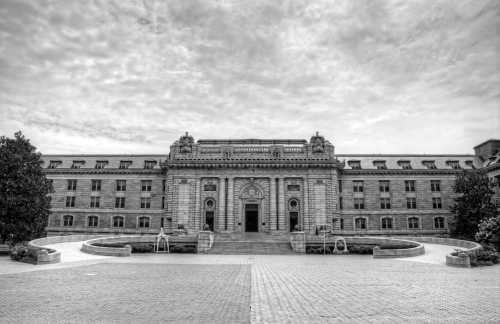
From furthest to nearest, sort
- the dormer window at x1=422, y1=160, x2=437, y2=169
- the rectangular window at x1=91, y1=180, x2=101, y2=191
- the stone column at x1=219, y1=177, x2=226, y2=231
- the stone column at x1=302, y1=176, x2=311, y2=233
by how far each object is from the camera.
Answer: the rectangular window at x1=91, y1=180, x2=101, y2=191 → the dormer window at x1=422, y1=160, x2=437, y2=169 → the stone column at x1=219, y1=177, x2=226, y2=231 → the stone column at x1=302, y1=176, x2=311, y2=233

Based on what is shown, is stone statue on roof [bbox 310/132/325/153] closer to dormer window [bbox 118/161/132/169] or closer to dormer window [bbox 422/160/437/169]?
dormer window [bbox 422/160/437/169]

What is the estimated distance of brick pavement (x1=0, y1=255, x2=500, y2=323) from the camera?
11.9 m

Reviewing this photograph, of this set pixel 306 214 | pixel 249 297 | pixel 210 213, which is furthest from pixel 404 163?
pixel 249 297

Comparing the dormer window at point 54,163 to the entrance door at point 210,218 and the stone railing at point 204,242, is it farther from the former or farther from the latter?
the stone railing at point 204,242

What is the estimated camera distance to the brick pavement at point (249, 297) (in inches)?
470

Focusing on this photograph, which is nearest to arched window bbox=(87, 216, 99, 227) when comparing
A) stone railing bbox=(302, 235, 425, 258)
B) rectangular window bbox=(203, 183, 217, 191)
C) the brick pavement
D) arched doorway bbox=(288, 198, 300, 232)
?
rectangular window bbox=(203, 183, 217, 191)

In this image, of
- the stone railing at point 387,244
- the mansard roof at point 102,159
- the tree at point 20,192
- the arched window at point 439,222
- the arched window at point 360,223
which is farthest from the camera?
the mansard roof at point 102,159

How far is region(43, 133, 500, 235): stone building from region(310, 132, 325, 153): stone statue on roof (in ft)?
0.55

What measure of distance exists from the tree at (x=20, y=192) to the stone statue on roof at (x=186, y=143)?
83.7 feet

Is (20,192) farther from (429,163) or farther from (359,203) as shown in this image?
(429,163)

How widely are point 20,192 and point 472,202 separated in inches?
2214

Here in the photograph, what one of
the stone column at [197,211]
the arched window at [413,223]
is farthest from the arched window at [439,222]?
the stone column at [197,211]

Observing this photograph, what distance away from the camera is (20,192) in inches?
1478

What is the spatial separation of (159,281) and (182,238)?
27.5m
